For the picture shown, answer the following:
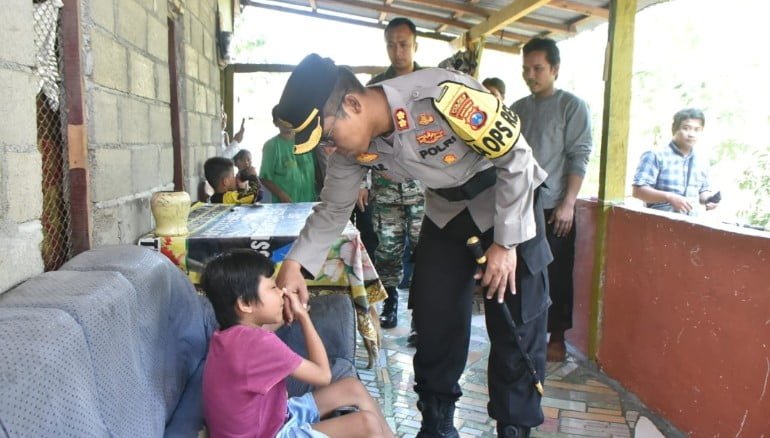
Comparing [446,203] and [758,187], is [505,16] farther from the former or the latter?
[446,203]

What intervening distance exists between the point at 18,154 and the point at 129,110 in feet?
3.45

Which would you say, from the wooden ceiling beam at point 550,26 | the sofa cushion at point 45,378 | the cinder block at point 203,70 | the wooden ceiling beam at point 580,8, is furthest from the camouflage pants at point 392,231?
the wooden ceiling beam at point 550,26

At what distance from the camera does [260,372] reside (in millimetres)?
1477

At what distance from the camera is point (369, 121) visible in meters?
1.61

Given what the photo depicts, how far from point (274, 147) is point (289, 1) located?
14.4 feet

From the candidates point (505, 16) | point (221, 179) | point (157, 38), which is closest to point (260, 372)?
point (157, 38)

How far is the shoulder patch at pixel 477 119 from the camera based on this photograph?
155cm

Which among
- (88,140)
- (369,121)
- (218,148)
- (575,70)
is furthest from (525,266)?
(575,70)

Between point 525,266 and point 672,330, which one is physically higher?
point 525,266

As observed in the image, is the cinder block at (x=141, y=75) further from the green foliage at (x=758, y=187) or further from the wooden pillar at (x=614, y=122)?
the green foliage at (x=758, y=187)

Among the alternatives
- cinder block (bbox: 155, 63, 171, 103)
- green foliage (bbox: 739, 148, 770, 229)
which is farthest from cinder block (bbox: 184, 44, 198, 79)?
green foliage (bbox: 739, 148, 770, 229)

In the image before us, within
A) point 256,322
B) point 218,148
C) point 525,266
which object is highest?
point 218,148

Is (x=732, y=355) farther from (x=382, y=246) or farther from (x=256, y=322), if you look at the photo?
(x=382, y=246)

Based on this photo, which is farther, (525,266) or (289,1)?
(289,1)
